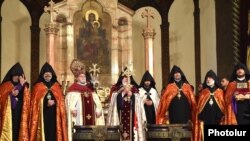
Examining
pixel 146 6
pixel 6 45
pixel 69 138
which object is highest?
pixel 146 6

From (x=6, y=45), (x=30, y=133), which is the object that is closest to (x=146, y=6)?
(x=6, y=45)

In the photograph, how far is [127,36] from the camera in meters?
17.5

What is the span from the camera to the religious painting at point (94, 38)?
17.5 meters

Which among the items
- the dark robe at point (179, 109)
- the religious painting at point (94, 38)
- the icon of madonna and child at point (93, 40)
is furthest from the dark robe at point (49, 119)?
the icon of madonna and child at point (93, 40)

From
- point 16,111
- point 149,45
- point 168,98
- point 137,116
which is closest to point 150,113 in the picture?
point 168,98

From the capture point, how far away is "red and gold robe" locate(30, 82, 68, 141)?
10.1 metres

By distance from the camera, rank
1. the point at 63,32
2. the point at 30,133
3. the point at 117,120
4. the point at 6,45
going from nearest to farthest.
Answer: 1. the point at 30,133
2. the point at 117,120
3. the point at 63,32
4. the point at 6,45

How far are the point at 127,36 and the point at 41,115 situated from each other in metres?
7.71

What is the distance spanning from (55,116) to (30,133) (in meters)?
0.54

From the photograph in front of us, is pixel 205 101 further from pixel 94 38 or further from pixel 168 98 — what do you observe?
pixel 94 38

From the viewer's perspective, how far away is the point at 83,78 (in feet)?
36.2

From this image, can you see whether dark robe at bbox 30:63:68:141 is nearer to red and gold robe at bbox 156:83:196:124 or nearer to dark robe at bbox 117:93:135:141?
dark robe at bbox 117:93:135:141

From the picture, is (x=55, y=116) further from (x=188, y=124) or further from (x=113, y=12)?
(x=113, y=12)

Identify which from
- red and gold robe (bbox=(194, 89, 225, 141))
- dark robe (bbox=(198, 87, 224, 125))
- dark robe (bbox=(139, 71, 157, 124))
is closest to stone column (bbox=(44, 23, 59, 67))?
dark robe (bbox=(139, 71, 157, 124))
